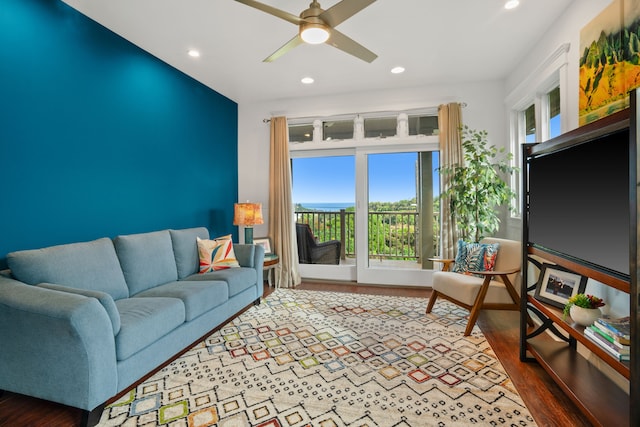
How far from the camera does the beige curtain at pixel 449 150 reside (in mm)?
4059

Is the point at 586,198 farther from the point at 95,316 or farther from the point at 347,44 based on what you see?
the point at 95,316

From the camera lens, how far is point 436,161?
4348 millimetres

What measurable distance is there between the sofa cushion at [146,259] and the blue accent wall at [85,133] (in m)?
0.26

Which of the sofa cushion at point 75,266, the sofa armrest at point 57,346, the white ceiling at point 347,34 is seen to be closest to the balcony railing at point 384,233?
the white ceiling at point 347,34

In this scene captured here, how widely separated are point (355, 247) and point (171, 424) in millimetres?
3292

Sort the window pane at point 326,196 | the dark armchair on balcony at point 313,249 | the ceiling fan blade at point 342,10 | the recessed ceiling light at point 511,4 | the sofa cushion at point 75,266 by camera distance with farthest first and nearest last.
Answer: the dark armchair on balcony at point 313,249, the window pane at point 326,196, the recessed ceiling light at point 511,4, the sofa cushion at point 75,266, the ceiling fan blade at point 342,10

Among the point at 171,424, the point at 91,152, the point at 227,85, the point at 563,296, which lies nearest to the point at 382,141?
the point at 227,85

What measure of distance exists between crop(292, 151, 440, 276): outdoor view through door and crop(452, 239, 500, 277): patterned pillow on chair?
100cm

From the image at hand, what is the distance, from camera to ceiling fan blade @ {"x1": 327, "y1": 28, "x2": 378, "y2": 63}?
2264mm

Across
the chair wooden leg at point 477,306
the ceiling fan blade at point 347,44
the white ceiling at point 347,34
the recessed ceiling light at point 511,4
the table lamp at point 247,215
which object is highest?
the white ceiling at point 347,34

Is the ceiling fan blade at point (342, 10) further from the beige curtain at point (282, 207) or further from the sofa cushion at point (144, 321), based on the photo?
the beige curtain at point (282, 207)

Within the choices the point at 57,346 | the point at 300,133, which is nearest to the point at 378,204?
the point at 300,133

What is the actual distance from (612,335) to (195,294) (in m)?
2.64

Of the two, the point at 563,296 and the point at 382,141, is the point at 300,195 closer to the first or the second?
the point at 382,141
